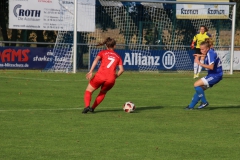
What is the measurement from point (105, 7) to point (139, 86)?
29.5 feet

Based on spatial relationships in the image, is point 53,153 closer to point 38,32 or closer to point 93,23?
point 93,23

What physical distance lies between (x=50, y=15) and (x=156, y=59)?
527 cm

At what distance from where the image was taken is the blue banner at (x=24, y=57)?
29172 mm

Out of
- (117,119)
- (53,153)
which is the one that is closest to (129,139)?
(53,153)

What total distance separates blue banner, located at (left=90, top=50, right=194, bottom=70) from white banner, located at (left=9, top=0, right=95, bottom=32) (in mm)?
1550

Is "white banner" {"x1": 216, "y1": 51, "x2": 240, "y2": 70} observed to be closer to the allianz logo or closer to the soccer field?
the allianz logo

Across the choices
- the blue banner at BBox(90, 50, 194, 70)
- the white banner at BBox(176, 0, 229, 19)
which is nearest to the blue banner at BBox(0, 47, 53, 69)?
the blue banner at BBox(90, 50, 194, 70)

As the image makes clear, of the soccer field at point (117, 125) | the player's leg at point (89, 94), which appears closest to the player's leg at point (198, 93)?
the soccer field at point (117, 125)

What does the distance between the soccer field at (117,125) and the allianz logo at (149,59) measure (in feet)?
27.3

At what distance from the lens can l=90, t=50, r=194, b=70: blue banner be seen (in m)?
30.6

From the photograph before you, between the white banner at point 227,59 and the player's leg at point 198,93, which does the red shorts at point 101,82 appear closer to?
the player's leg at point 198,93

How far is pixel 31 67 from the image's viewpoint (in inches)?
1170

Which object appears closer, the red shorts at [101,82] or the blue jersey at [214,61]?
the red shorts at [101,82]

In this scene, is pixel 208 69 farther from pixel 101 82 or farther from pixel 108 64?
pixel 101 82
